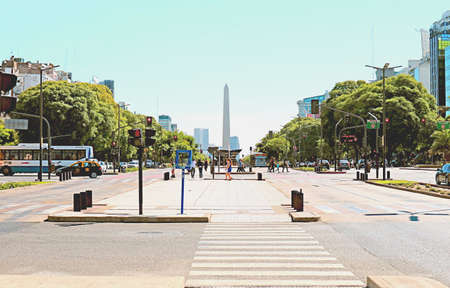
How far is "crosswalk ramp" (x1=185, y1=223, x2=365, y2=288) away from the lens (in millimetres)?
7133

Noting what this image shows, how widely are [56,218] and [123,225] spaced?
2.25m

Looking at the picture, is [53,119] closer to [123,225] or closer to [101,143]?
[101,143]

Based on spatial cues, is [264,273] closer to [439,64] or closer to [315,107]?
[315,107]

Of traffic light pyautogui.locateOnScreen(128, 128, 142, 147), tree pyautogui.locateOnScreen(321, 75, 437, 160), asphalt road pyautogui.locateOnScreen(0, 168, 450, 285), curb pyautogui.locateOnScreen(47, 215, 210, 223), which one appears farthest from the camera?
tree pyautogui.locateOnScreen(321, 75, 437, 160)

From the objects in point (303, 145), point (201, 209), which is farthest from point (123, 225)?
point (303, 145)

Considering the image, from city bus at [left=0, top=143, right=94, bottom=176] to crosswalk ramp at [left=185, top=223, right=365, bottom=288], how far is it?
158 feet

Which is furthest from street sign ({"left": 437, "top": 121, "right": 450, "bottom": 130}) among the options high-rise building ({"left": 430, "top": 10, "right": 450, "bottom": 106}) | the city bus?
high-rise building ({"left": 430, "top": 10, "right": 450, "bottom": 106})

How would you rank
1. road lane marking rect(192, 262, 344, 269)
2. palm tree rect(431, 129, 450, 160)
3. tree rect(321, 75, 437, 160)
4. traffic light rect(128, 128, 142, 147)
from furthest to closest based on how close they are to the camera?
tree rect(321, 75, 437, 160), palm tree rect(431, 129, 450, 160), traffic light rect(128, 128, 142, 147), road lane marking rect(192, 262, 344, 269)

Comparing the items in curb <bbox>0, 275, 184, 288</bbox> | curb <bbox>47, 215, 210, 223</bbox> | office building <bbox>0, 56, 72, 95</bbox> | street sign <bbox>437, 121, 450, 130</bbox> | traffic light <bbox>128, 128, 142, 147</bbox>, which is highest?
office building <bbox>0, 56, 72, 95</bbox>

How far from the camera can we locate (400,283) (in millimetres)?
6434

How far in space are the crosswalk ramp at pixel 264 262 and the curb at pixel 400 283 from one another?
373mm

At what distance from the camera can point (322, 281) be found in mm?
7148

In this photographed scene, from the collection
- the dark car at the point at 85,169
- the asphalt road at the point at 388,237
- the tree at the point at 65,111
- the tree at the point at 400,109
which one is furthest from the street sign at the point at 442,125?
the tree at the point at 65,111

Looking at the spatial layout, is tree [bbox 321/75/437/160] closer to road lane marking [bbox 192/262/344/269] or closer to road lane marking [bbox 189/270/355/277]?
road lane marking [bbox 192/262/344/269]
